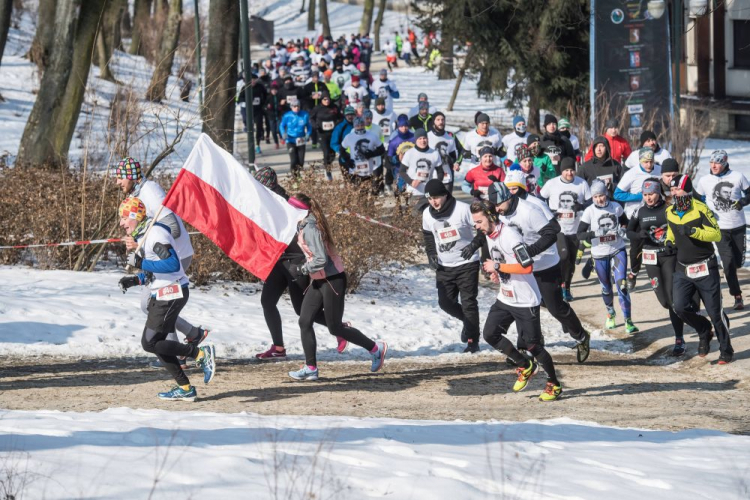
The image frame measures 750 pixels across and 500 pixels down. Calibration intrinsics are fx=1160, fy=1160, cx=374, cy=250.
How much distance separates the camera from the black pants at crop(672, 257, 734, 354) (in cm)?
1095

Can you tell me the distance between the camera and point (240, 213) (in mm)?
10172

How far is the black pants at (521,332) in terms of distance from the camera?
9.68 m

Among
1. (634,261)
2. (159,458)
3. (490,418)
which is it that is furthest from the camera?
(634,261)

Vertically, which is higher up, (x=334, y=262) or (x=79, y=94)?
(x=79, y=94)

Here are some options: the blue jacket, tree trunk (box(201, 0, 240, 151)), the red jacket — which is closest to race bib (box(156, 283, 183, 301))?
tree trunk (box(201, 0, 240, 151))

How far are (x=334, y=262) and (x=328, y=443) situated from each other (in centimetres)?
288

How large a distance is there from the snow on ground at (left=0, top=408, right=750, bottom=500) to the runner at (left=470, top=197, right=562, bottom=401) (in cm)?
105

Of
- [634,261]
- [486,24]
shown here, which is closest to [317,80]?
[486,24]

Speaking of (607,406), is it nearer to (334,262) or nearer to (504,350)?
(504,350)

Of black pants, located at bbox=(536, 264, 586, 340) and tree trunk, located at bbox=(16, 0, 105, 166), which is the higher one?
tree trunk, located at bbox=(16, 0, 105, 166)

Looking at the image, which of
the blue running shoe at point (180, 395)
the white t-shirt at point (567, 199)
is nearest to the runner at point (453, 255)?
the white t-shirt at point (567, 199)

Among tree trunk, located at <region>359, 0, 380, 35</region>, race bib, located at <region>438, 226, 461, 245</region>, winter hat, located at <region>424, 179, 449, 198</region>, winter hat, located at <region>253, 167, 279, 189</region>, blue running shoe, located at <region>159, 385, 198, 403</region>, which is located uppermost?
tree trunk, located at <region>359, 0, 380, 35</region>

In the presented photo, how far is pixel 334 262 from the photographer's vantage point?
1013 cm

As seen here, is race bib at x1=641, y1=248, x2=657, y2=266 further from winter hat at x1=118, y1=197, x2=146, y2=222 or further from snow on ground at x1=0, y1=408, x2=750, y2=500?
winter hat at x1=118, y1=197, x2=146, y2=222
